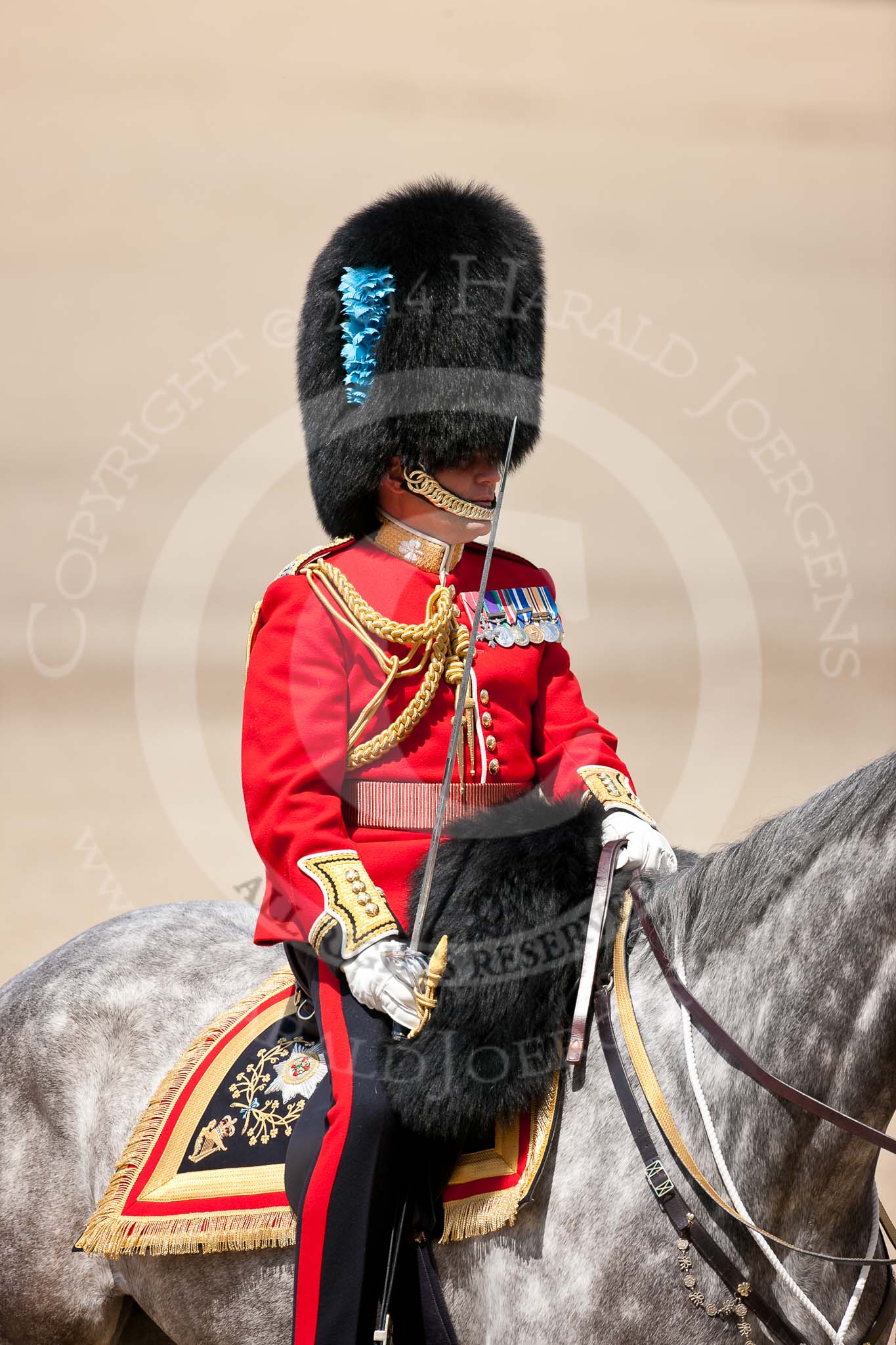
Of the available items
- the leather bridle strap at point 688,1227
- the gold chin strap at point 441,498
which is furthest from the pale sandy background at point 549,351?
the leather bridle strap at point 688,1227

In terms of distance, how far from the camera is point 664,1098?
1.44 metres

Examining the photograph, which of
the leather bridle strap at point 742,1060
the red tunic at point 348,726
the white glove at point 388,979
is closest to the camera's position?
the leather bridle strap at point 742,1060

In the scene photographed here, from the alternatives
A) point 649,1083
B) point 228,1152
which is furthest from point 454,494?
point 228,1152

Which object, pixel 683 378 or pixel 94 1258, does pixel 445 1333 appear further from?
pixel 683 378

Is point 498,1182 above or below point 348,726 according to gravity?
below

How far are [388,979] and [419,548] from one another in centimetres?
58

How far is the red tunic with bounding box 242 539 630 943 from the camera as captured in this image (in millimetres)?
1590

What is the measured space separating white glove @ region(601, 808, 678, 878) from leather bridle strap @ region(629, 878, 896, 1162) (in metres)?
0.04

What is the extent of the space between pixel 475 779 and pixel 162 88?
523 centimetres

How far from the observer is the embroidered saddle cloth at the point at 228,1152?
164cm

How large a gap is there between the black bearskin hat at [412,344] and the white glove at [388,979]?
24.8 inches

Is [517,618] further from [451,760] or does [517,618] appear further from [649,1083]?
[649,1083]

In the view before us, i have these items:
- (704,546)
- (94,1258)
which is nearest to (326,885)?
(94,1258)

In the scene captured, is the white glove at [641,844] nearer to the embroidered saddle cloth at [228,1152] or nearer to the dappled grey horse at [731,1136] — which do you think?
the dappled grey horse at [731,1136]
